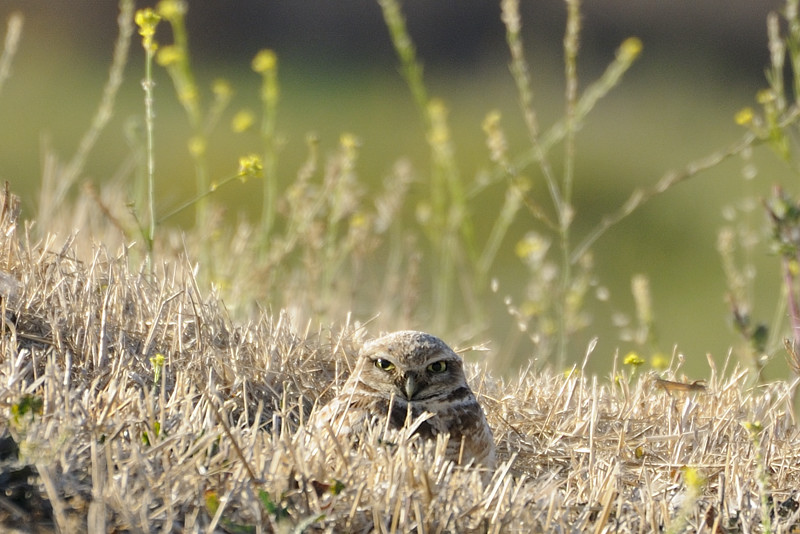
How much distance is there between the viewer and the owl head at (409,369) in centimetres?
324

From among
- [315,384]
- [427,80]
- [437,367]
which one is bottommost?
[315,384]

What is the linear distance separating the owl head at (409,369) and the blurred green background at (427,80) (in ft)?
35.8

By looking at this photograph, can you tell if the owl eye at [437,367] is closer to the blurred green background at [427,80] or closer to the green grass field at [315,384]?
the green grass field at [315,384]

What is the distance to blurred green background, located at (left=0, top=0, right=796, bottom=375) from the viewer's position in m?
15.2

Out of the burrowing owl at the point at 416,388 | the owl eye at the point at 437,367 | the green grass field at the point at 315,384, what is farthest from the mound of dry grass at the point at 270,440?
the owl eye at the point at 437,367

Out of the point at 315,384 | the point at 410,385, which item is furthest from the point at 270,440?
the point at 315,384

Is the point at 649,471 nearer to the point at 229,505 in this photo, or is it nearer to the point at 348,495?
the point at 348,495

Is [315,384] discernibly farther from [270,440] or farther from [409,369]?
[270,440]

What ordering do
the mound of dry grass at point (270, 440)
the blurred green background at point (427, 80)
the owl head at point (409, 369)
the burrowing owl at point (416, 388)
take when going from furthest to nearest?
the blurred green background at point (427, 80) → the owl head at point (409, 369) → the burrowing owl at point (416, 388) → the mound of dry grass at point (270, 440)

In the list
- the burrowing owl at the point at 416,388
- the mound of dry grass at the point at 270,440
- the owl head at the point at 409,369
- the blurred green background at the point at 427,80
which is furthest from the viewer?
the blurred green background at the point at 427,80

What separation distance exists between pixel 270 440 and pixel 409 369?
31.5 inches

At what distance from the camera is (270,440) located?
8.25ft

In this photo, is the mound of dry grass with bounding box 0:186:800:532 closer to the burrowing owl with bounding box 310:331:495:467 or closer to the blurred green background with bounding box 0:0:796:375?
the burrowing owl with bounding box 310:331:495:467

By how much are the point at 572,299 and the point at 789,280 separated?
5.71 feet
